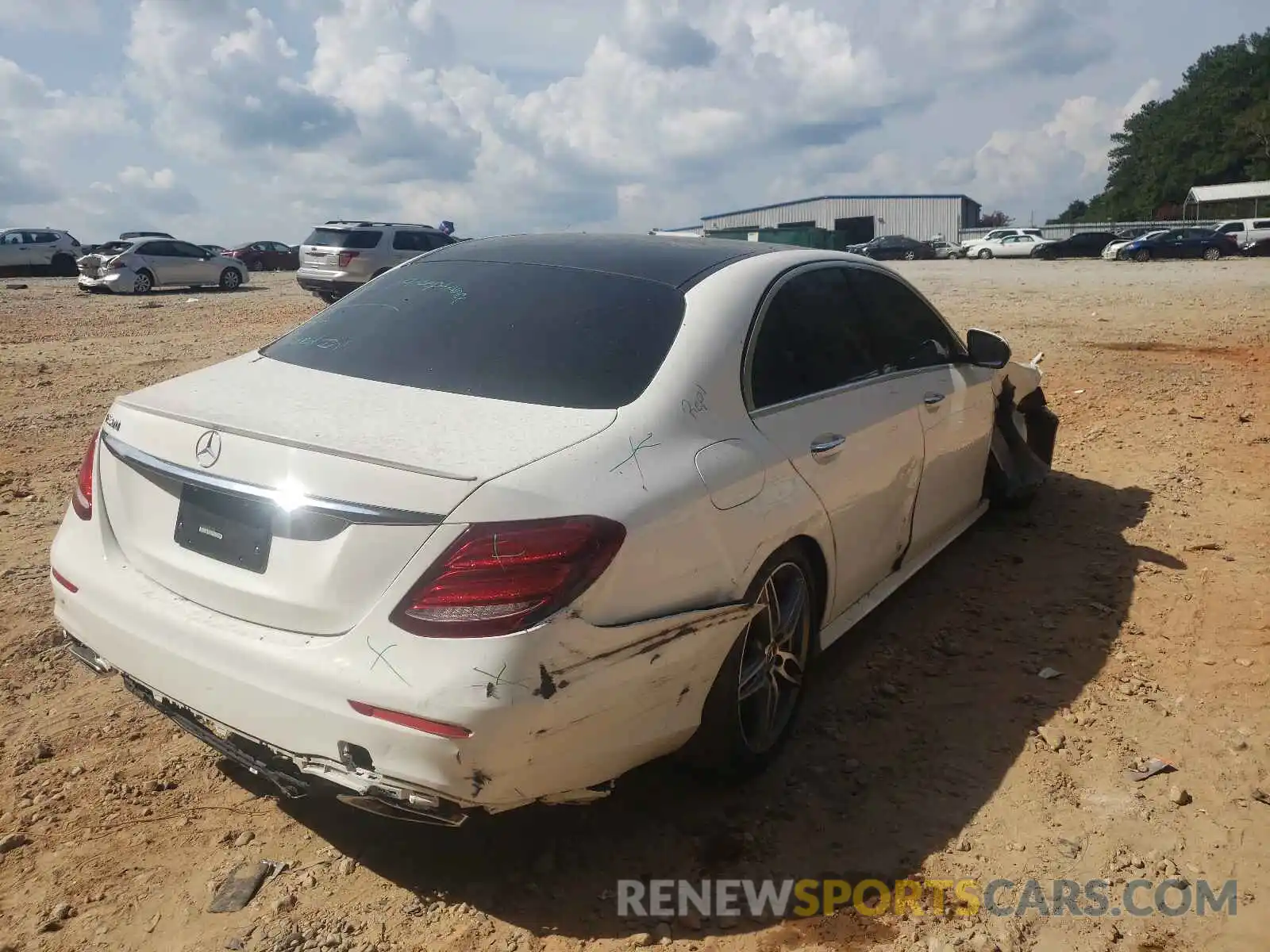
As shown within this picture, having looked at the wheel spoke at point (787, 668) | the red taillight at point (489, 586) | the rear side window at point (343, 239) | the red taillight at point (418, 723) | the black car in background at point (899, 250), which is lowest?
the black car in background at point (899, 250)

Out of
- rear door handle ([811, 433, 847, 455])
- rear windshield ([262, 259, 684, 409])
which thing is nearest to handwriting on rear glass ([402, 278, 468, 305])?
rear windshield ([262, 259, 684, 409])

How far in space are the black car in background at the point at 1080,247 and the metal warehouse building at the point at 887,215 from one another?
2200cm

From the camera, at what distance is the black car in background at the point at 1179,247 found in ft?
122

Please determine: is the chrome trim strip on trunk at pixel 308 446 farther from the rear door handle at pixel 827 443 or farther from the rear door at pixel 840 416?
the rear door handle at pixel 827 443

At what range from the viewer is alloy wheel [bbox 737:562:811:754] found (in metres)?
3.11

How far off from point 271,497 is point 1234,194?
77.9 meters

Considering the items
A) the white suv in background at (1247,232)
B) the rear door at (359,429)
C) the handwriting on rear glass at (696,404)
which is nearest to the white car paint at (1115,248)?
the white suv in background at (1247,232)

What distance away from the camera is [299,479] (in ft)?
8.00

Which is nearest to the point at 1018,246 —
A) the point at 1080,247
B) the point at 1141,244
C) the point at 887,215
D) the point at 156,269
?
the point at 1080,247

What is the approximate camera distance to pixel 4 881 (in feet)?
9.07

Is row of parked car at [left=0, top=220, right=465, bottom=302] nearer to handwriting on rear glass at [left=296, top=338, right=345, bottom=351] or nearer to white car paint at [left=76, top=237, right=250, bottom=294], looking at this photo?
white car paint at [left=76, top=237, right=250, bottom=294]

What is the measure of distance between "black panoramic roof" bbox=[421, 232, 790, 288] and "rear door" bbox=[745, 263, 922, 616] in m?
0.28

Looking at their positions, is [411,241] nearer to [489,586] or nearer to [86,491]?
[86,491]

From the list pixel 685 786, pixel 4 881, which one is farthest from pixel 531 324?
pixel 4 881
